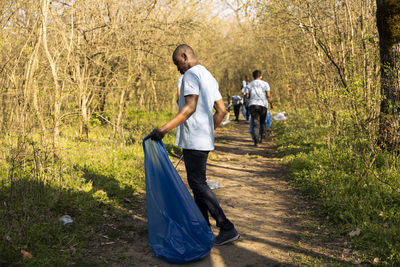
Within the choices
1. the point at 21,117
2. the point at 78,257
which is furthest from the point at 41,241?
the point at 21,117

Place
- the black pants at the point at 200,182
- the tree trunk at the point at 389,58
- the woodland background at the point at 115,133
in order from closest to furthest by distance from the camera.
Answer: the black pants at the point at 200,182 < the woodland background at the point at 115,133 < the tree trunk at the point at 389,58

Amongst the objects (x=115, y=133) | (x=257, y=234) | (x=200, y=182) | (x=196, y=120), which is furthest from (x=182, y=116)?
(x=115, y=133)

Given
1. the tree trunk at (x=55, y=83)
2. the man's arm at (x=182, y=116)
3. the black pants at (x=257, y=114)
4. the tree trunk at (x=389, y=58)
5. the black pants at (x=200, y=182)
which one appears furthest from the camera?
the black pants at (x=257, y=114)

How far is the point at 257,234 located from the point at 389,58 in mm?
3567

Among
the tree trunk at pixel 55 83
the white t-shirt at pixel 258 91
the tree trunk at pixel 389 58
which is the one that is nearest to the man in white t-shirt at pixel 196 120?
the tree trunk at pixel 55 83

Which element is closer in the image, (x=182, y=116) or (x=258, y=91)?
(x=182, y=116)

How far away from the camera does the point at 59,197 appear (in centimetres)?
463

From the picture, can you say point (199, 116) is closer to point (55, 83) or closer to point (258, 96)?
point (55, 83)

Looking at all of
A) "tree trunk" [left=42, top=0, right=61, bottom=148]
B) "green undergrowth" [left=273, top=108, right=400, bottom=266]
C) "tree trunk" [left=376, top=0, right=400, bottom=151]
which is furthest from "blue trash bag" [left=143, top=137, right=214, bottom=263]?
"tree trunk" [left=376, top=0, right=400, bottom=151]

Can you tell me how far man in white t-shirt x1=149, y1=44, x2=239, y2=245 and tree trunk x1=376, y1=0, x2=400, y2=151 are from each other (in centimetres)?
305

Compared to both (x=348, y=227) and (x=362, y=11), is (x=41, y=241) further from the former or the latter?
(x=362, y=11)

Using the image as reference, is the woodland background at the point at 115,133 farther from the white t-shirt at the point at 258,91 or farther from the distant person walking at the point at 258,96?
the white t-shirt at the point at 258,91

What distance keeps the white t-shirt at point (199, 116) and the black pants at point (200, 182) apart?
0.10 m

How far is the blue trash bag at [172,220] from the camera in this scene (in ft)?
11.5
